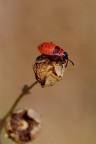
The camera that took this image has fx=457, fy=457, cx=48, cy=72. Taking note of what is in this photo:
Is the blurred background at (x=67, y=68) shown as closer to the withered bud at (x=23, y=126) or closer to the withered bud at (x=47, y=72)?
the withered bud at (x=23, y=126)

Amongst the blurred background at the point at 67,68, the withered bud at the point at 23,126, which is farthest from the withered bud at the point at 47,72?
the blurred background at the point at 67,68

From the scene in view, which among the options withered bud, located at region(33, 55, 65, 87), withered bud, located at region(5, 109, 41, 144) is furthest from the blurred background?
withered bud, located at region(33, 55, 65, 87)

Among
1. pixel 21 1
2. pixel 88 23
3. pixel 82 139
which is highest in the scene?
pixel 21 1

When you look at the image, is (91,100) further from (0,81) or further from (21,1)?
(21,1)

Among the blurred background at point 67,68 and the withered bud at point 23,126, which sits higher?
the withered bud at point 23,126

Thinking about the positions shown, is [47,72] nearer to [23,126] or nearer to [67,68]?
[23,126]

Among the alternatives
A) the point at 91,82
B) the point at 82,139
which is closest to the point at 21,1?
the point at 91,82

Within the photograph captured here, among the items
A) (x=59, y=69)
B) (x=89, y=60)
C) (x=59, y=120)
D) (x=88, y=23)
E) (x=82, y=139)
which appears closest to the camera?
(x=59, y=69)

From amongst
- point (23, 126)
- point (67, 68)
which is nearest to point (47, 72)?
point (23, 126)
